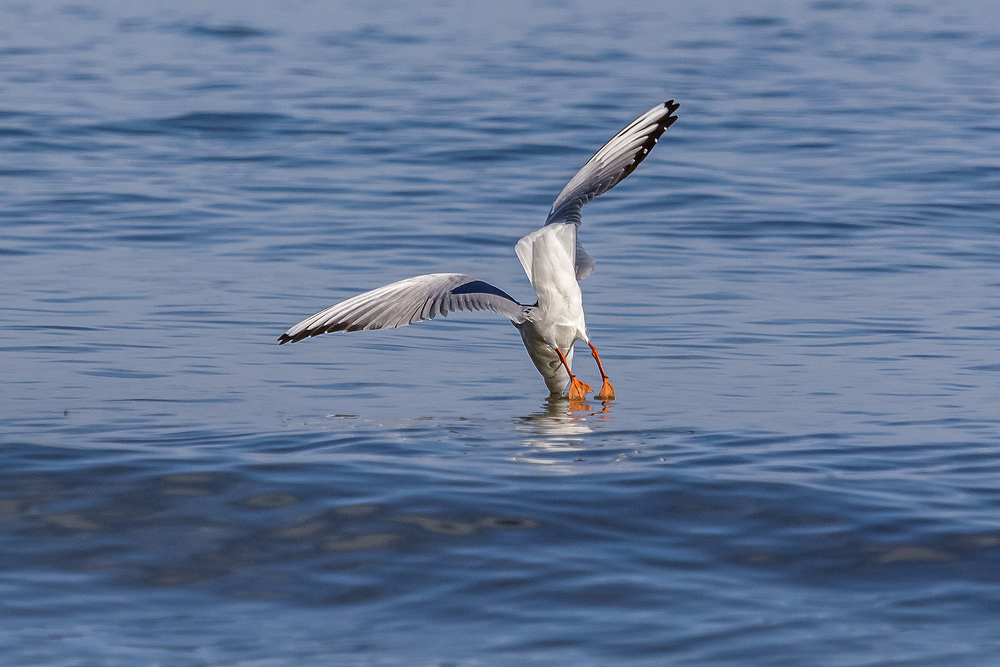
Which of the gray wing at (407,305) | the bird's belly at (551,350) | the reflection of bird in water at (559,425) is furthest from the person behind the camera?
the bird's belly at (551,350)

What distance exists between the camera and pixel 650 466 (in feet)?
21.2

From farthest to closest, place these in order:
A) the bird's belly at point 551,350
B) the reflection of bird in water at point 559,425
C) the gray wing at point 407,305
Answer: the bird's belly at point 551,350, the gray wing at point 407,305, the reflection of bird in water at point 559,425

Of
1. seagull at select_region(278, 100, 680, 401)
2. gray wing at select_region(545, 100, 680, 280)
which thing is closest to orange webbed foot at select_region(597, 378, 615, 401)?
seagull at select_region(278, 100, 680, 401)

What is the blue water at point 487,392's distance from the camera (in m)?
5.03

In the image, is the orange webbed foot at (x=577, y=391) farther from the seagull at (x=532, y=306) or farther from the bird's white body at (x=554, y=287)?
the bird's white body at (x=554, y=287)

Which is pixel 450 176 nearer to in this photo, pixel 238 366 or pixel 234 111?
pixel 234 111

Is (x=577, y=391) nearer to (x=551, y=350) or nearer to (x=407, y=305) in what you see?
(x=551, y=350)

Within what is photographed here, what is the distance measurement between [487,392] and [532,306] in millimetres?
637

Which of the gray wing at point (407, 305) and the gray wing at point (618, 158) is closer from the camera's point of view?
the gray wing at point (407, 305)

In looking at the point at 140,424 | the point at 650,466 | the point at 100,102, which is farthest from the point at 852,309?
the point at 100,102

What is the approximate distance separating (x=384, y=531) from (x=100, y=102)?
15563 mm

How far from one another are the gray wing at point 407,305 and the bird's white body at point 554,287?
171 millimetres

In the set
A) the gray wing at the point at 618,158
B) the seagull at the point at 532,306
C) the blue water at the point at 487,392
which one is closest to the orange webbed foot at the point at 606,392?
the seagull at the point at 532,306

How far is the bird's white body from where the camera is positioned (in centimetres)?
777
